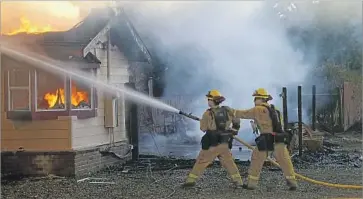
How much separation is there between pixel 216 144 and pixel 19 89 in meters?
4.05

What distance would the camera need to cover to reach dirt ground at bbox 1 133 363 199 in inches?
349

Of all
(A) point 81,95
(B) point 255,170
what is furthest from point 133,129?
(B) point 255,170

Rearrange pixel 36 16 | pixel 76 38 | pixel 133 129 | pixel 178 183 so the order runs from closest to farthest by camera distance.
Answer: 1. pixel 178 183
2. pixel 76 38
3. pixel 36 16
4. pixel 133 129

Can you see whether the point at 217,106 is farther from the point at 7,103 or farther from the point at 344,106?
the point at 344,106

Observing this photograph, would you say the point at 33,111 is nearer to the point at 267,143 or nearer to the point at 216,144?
the point at 216,144

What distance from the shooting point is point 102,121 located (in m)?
12.3

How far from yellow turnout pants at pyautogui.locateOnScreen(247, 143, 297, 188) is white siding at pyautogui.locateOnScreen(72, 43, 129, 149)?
3.65m

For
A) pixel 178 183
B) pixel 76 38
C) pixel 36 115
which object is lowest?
pixel 178 183

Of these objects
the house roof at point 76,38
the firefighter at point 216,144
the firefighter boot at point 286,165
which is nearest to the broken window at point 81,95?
the house roof at point 76,38

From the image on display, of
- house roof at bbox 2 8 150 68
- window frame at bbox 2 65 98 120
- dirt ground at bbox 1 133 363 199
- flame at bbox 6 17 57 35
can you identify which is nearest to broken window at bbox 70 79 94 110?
window frame at bbox 2 65 98 120

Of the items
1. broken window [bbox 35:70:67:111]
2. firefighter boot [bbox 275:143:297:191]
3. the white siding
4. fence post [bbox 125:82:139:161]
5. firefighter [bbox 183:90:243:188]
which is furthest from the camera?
fence post [bbox 125:82:139:161]

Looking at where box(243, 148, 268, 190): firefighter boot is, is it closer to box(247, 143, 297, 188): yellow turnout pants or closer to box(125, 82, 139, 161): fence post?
box(247, 143, 297, 188): yellow turnout pants

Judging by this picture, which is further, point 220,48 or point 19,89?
point 220,48

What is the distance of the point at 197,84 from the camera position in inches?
802
